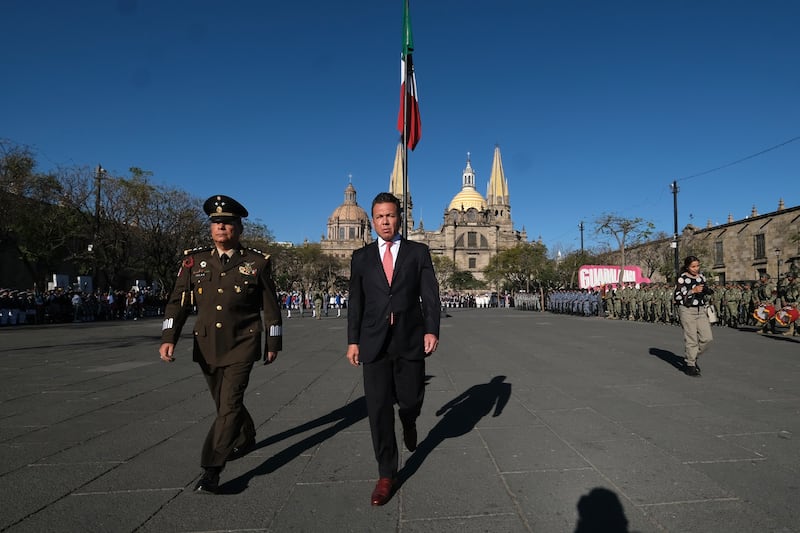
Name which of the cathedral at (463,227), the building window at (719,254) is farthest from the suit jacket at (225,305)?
the cathedral at (463,227)

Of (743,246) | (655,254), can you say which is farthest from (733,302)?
(655,254)

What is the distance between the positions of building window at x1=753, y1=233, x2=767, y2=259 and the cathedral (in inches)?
2642

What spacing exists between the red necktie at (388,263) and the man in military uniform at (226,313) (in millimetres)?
834

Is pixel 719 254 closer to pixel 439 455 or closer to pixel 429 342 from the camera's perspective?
pixel 439 455

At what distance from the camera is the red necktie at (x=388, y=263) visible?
3525 mm

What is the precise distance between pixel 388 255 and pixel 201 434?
2.50m

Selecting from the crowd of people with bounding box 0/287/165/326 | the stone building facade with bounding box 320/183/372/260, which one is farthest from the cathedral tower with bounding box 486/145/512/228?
the crowd of people with bounding box 0/287/165/326

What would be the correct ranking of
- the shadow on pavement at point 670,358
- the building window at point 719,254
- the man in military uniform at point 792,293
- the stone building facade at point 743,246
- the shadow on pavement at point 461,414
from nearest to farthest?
the shadow on pavement at point 461,414 → the shadow on pavement at point 670,358 → the man in military uniform at point 792,293 → the stone building facade at point 743,246 → the building window at point 719,254

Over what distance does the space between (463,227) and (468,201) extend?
8172 millimetres

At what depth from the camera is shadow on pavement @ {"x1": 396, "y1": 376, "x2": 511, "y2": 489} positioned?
13.0 feet

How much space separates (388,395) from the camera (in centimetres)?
344

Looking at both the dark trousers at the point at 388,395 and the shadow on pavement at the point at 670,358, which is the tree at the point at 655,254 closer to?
the shadow on pavement at the point at 670,358

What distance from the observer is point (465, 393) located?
21.5ft

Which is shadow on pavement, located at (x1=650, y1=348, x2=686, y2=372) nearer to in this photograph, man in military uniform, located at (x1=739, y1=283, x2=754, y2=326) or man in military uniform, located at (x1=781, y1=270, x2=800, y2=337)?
man in military uniform, located at (x1=781, y1=270, x2=800, y2=337)
